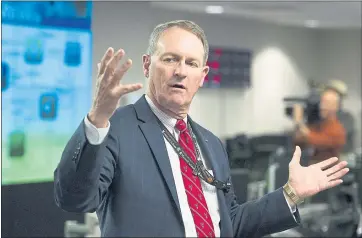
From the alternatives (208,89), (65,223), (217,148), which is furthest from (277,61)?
(217,148)

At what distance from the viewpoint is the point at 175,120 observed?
1.54 m

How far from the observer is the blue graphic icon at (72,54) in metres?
4.58

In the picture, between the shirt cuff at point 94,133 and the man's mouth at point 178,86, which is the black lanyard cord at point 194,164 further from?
Result: the shirt cuff at point 94,133

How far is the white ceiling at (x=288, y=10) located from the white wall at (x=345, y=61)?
4.11 feet

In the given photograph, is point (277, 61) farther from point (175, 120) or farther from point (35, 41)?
point (175, 120)

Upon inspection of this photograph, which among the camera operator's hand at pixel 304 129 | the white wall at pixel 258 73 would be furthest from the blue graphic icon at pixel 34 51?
the white wall at pixel 258 73

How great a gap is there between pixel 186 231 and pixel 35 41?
10.8 feet

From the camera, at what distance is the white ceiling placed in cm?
629

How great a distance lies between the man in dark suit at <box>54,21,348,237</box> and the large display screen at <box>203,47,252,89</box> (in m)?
6.78

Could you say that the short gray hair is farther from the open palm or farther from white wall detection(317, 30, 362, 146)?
white wall detection(317, 30, 362, 146)

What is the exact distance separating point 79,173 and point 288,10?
6.28 m

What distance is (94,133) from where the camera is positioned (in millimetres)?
1290

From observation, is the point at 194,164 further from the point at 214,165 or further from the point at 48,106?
the point at 48,106

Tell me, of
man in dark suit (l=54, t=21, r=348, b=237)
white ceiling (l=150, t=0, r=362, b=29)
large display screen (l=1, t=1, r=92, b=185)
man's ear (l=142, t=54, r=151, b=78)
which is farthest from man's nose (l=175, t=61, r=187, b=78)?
white ceiling (l=150, t=0, r=362, b=29)
